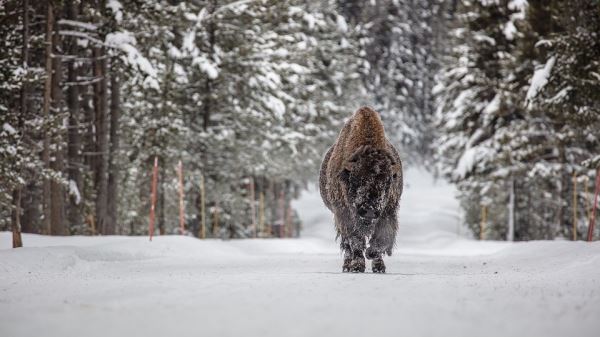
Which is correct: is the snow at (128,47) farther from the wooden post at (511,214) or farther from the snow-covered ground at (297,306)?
the wooden post at (511,214)

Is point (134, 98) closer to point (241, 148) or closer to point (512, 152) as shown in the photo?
point (241, 148)

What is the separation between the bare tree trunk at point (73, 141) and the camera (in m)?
17.2

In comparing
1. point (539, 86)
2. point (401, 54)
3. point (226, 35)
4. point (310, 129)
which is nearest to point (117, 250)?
point (539, 86)

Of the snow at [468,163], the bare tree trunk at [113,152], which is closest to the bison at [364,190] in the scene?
the bare tree trunk at [113,152]

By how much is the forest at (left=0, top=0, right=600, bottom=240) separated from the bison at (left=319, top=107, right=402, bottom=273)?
5.47 meters

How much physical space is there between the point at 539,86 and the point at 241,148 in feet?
38.4

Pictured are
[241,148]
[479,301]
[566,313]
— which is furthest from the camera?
[241,148]

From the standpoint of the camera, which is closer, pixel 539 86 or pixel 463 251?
pixel 539 86

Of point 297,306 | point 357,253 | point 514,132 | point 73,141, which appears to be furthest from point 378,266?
point 514,132

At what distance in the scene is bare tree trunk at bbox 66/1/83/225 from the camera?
17219mm

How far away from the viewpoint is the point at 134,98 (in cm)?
2317

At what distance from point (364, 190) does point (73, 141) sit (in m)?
12.6

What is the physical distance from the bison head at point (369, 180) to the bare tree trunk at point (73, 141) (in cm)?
1064

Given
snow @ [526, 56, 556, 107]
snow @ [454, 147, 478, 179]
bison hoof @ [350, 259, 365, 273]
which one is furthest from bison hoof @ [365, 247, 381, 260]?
snow @ [454, 147, 478, 179]
